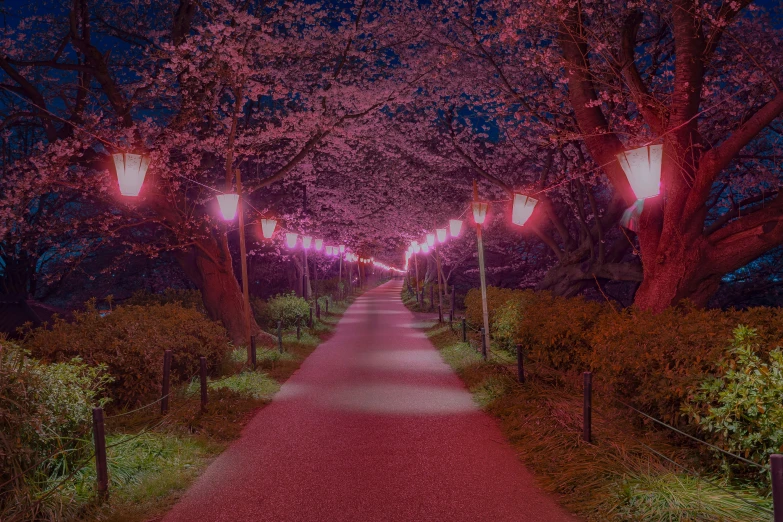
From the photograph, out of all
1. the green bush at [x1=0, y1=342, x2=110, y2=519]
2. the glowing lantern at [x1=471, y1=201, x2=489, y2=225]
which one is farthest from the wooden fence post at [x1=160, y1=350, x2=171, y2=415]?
the glowing lantern at [x1=471, y1=201, x2=489, y2=225]

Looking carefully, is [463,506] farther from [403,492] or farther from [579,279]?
[579,279]

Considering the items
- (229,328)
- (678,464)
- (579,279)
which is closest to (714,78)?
(579,279)

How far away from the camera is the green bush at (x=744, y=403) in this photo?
14.9 ft

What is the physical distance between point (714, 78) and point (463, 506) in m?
12.9

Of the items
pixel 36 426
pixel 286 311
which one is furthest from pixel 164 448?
pixel 286 311

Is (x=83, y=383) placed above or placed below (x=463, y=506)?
above

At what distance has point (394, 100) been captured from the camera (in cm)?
1764

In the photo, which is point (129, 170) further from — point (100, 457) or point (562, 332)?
point (562, 332)

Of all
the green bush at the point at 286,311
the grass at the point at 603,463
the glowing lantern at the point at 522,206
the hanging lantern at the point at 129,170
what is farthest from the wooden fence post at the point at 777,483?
the green bush at the point at 286,311

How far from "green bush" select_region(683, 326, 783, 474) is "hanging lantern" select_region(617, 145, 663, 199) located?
3229 mm

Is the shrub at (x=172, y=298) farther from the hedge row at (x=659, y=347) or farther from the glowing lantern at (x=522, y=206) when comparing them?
the hedge row at (x=659, y=347)

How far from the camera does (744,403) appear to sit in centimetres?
471

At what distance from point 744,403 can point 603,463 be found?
1.67 meters

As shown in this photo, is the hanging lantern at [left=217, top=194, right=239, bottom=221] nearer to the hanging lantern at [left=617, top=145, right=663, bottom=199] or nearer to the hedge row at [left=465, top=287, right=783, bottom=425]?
the hedge row at [left=465, top=287, right=783, bottom=425]
